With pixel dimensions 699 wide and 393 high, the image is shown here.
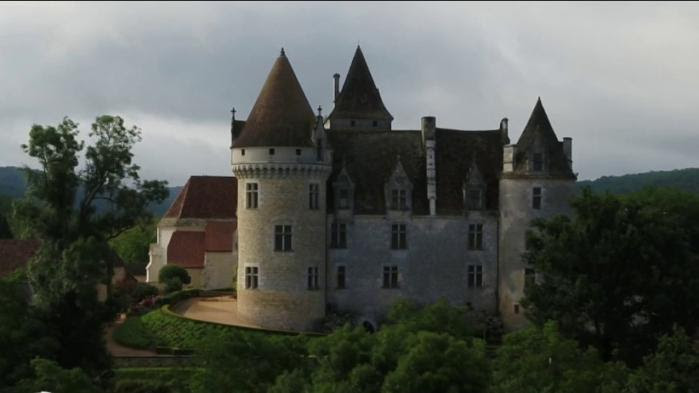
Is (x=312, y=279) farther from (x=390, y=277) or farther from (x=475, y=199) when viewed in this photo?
(x=475, y=199)

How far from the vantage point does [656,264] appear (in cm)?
4609

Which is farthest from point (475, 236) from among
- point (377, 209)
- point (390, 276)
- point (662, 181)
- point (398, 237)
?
point (662, 181)

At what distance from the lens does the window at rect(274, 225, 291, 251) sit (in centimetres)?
5334

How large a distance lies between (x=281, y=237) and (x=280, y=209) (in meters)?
1.50

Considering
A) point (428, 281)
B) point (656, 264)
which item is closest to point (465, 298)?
point (428, 281)

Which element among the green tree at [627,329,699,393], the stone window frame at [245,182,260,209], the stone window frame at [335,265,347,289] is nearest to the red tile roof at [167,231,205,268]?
the stone window frame at [335,265,347,289]

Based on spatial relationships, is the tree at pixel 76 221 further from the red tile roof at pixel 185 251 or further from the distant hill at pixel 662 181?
the distant hill at pixel 662 181

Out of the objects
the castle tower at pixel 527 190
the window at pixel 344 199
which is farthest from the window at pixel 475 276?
the window at pixel 344 199

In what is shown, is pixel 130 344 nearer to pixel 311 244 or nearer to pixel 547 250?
pixel 311 244

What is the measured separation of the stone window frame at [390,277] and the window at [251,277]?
23.5ft

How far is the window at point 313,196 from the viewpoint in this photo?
53.8 m

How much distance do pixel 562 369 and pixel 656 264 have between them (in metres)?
11.9

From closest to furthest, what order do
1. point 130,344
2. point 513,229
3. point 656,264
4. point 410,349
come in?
point 410,349, point 656,264, point 130,344, point 513,229

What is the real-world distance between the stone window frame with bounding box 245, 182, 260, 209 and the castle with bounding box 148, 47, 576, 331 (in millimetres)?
64
